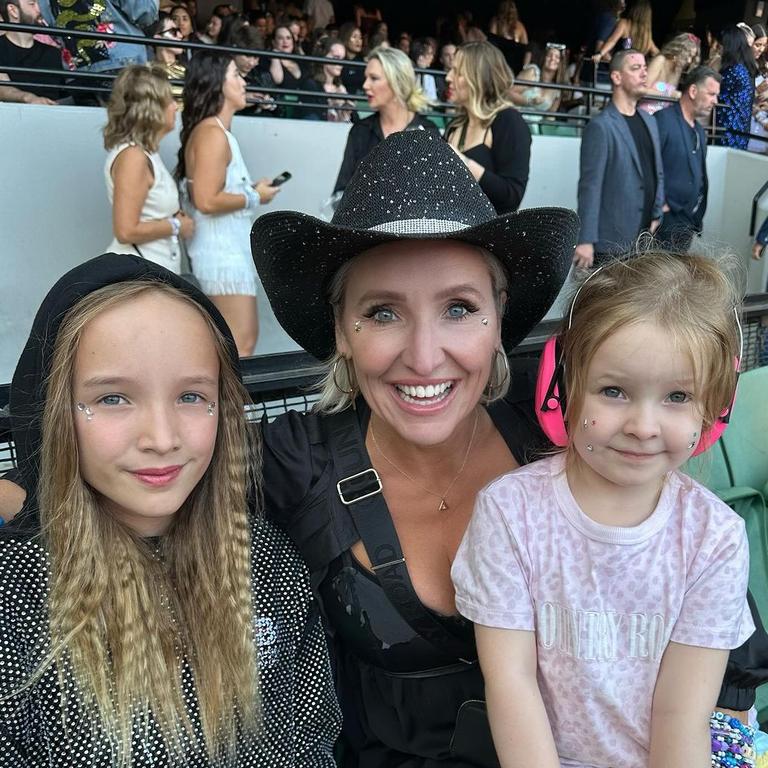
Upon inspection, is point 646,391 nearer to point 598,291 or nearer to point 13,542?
point 598,291

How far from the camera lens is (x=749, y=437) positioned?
1.87 meters

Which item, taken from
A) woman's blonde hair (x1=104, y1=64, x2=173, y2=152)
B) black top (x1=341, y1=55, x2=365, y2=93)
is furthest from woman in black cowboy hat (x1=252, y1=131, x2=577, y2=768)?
black top (x1=341, y1=55, x2=365, y2=93)

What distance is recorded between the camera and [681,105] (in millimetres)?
5273

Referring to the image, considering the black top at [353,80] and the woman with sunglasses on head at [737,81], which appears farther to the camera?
the black top at [353,80]

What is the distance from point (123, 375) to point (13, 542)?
0.37 metres

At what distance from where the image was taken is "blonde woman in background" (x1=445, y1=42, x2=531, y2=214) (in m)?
4.05

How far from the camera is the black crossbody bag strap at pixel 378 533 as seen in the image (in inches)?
59.3

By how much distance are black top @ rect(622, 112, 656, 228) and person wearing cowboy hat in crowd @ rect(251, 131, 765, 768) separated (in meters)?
3.28

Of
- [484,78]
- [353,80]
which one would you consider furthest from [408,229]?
[353,80]

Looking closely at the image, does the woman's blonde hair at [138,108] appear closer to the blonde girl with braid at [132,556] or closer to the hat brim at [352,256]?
the hat brim at [352,256]

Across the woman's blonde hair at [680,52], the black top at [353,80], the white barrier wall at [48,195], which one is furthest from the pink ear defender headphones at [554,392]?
the woman's blonde hair at [680,52]

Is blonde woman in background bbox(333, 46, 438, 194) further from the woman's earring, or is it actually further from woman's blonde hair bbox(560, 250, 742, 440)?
the woman's earring

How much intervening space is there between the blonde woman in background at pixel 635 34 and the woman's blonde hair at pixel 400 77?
7.31m

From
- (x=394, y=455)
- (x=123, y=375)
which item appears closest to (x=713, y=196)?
(x=394, y=455)
